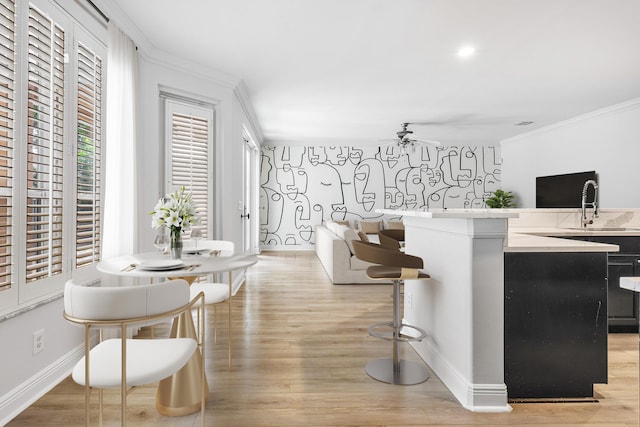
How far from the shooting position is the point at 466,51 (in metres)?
3.85

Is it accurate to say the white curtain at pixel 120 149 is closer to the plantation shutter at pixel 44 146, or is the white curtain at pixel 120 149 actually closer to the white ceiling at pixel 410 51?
the white ceiling at pixel 410 51

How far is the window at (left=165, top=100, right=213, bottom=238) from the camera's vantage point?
401 cm

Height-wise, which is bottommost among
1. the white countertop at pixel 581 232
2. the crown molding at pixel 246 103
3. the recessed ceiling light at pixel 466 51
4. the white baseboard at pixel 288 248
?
the white baseboard at pixel 288 248

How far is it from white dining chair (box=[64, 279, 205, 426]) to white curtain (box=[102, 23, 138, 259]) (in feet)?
5.81

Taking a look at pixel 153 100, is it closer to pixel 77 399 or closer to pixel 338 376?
pixel 77 399

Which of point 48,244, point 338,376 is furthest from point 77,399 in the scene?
point 338,376

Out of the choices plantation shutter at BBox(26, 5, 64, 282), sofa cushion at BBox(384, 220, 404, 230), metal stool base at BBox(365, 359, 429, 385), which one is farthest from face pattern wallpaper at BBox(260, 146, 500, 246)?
plantation shutter at BBox(26, 5, 64, 282)

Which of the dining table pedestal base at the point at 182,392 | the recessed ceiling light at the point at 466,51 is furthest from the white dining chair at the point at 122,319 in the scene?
the recessed ceiling light at the point at 466,51

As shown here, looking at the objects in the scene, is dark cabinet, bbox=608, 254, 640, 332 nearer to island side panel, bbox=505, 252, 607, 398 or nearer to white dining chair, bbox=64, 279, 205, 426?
island side panel, bbox=505, 252, 607, 398

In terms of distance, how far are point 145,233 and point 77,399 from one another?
68.4 inches

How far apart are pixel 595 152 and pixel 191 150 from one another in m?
6.01

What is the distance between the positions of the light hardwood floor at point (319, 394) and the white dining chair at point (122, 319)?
24.5 inches

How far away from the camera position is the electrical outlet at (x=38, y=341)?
2.26m

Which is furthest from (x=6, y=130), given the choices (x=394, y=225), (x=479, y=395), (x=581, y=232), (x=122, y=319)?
(x=394, y=225)
